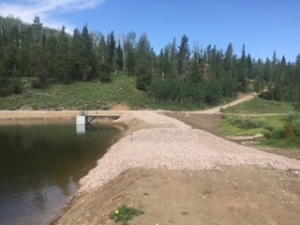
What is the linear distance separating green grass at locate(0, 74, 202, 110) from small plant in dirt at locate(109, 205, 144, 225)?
221 feet

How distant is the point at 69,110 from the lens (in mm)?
78562

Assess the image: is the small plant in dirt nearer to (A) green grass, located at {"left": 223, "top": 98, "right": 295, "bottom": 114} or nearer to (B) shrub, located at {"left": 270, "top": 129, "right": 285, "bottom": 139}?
(B) shrub, located at {"left": 270, "top": 129, "right": 285, "bottom": 139}

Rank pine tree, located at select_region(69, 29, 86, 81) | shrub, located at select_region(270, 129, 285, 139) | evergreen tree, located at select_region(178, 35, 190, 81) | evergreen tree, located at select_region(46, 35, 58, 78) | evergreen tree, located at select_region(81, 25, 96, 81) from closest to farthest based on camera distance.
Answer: shrub, located at select_region(270, 129, 285, 139)
evergreen tree, located at select_region(46, 35, 58, 78)
pine tree, located at select_region(69, 29, 86, 81)
evergreen tree, located at select_region(81, 25, 96, 81)
evergreen tree, located at select_region(178, 35, 190, 81)

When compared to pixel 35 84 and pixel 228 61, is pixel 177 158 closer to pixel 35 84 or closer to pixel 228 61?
pixel 35 84

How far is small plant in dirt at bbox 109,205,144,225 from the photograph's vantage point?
13438mm

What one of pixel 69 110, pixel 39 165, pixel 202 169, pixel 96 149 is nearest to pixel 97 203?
pixel 202 169

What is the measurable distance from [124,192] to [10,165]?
15.9m

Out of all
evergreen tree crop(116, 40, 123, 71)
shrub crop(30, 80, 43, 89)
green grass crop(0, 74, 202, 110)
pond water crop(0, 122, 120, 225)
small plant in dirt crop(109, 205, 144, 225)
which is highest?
evergreen tree crop(116, 40, 123, 71)

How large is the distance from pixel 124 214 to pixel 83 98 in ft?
239

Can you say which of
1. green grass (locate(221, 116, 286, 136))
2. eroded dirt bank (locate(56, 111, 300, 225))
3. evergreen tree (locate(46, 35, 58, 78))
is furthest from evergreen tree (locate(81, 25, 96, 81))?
eroded dirt bank (locate(56, 111, 300, 225))

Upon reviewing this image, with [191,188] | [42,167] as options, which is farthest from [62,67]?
[191,188]

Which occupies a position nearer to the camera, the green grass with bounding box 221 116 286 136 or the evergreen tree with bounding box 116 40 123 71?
the green grass with bounding box 221 116 286 136

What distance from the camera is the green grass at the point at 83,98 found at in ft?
260

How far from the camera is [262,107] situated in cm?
10281
